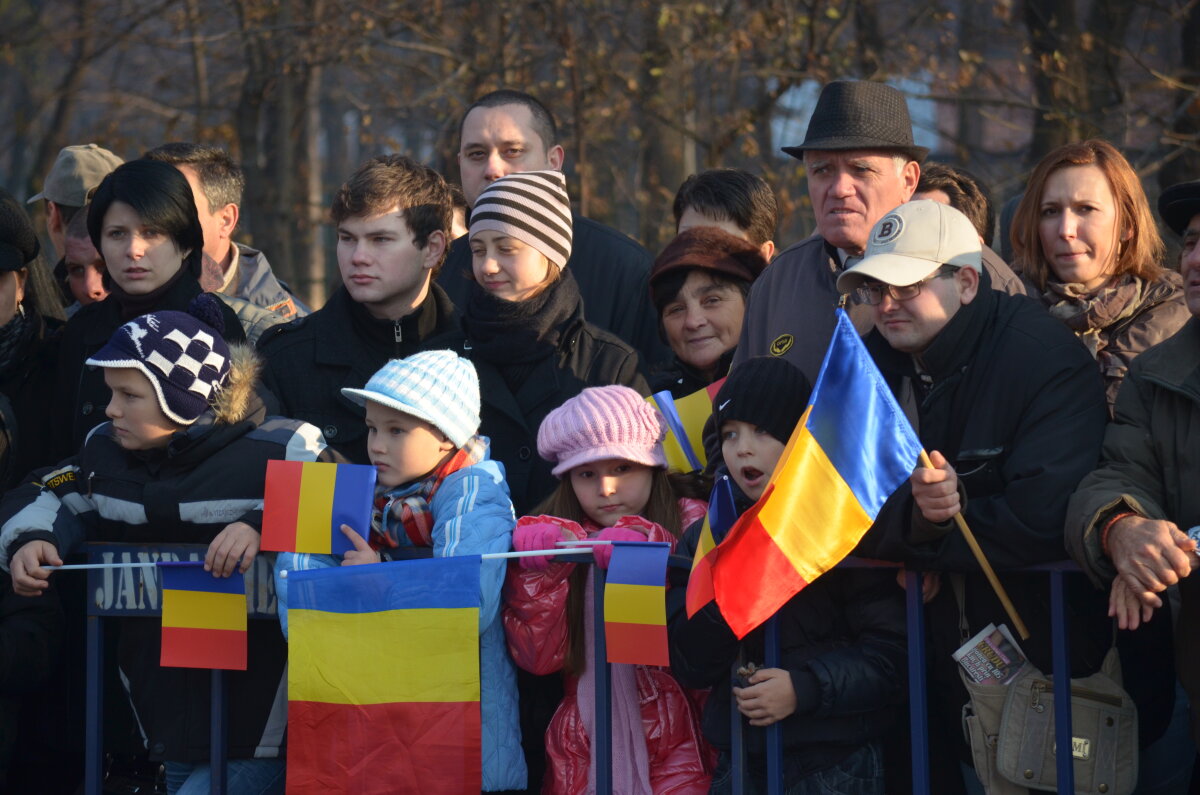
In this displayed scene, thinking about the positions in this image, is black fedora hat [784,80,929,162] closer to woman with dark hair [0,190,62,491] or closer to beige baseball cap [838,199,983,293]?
beige baseball cap [838,199,983,293]

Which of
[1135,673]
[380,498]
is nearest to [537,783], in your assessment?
[380,498]

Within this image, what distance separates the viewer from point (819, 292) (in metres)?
4.71

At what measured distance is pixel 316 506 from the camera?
4.16 meters

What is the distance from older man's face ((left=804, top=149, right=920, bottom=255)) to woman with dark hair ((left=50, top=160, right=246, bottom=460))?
2.11 meters

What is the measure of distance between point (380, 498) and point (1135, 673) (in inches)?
86.5

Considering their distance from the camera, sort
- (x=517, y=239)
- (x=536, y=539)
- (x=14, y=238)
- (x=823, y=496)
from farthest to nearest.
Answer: (x=14, y=238) → (x=517, y=239) → (x=536, y=539) → (x=823, y=496)

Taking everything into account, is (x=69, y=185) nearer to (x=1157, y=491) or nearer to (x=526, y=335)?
(x=526, y=335)

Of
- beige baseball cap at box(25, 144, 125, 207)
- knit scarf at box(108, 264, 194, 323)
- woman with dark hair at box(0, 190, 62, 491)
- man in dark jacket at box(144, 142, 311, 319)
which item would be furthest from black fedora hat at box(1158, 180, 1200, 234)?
beige baseball cap at box(25, 144, 125, 207)

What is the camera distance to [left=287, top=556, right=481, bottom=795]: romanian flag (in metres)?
3.96

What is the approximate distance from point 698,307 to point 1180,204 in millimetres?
1811

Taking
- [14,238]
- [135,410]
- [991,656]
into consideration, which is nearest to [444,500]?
[135,410]

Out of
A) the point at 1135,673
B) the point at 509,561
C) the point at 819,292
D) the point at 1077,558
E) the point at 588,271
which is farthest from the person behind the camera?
the point at 588,271

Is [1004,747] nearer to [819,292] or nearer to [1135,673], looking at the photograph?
[1135,673]

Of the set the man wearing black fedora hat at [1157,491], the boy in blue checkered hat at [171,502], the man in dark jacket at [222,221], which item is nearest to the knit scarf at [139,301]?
the man in dark jacket at [222,221]
